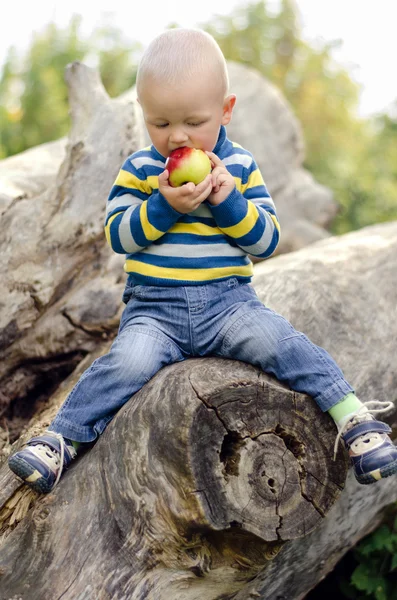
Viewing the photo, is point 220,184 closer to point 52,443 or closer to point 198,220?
point 198,220

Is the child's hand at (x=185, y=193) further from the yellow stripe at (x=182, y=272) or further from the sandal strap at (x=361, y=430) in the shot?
the sandal strap at (x=361, y=430)

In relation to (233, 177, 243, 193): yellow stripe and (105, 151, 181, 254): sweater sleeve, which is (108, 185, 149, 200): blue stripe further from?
(233, 177, 243, 193): yellow stripe

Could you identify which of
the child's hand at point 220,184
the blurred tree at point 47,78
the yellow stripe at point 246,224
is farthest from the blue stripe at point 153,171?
the blurred tree at point 47,78

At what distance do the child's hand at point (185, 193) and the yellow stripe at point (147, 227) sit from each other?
0.11 m

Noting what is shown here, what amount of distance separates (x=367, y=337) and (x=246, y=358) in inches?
40.5

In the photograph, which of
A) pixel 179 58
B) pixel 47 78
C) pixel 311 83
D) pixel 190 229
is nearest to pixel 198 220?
pixel 190 229

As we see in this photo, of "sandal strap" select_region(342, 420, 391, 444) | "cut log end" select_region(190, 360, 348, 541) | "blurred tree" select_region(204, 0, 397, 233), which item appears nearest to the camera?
"cut log end" select_region(190, 360, 348, 541)

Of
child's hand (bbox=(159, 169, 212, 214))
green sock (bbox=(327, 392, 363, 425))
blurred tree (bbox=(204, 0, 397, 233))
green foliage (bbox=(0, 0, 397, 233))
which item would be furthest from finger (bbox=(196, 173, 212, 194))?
blurred tree (bbox=(204, 0, 397, 233))

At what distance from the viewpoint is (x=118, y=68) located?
9.41 metres

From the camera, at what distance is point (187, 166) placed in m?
2.45

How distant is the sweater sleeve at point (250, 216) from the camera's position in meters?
2.57

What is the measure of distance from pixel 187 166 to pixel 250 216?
0.31 metres

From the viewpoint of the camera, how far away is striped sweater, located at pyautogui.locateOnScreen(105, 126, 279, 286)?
2.59 meters

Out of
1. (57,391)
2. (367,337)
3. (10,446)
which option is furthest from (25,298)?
(367,337)
